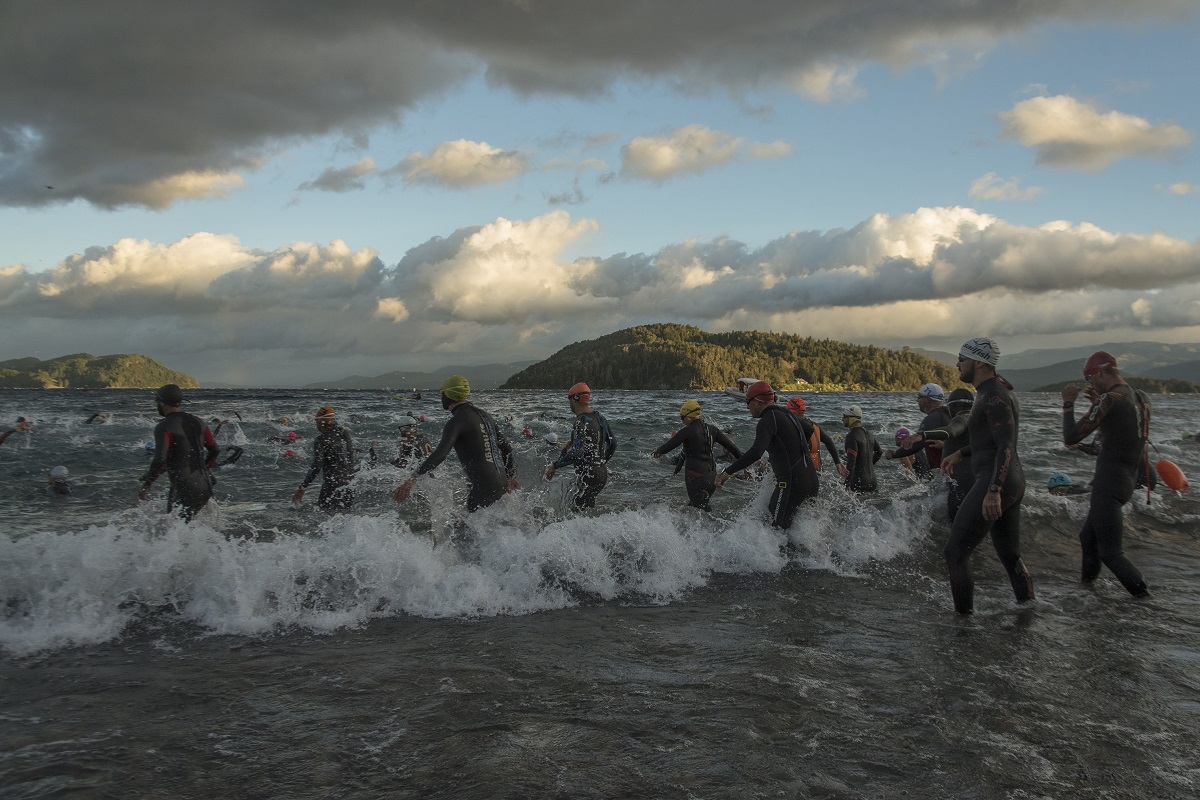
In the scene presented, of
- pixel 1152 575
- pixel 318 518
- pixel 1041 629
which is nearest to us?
pixel 1041 629

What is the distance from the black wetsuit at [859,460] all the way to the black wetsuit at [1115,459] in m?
5.16

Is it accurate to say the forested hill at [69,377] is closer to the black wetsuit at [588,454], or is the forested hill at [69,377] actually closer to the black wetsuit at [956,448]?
the black wetsuit at [588,454]

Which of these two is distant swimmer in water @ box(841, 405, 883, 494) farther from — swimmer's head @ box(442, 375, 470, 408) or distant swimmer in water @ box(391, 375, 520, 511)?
swimmer's head @ box(442, 375, 470, 408)

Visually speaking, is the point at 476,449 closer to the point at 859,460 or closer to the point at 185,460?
the point at 185,460

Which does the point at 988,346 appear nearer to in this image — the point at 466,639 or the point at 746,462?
the point at 746,462

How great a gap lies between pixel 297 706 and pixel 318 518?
8.05 m

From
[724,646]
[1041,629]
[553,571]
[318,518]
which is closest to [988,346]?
[1041,629]

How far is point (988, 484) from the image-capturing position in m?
6.60

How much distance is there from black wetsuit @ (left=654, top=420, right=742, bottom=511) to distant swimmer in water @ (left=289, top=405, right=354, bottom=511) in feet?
17.3

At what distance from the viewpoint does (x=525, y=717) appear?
465 centimetres

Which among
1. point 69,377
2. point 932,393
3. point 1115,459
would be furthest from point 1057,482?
point 69,377

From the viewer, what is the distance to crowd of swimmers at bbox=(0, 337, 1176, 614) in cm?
677

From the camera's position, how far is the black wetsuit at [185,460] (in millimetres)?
8945

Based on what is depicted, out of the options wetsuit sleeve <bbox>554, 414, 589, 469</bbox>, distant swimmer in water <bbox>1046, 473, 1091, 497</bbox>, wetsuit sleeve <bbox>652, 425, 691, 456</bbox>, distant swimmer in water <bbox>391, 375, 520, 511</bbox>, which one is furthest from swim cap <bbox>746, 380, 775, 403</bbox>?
distant swimmer in water <bbox>1046, 473, 1091, 497</bbox>
